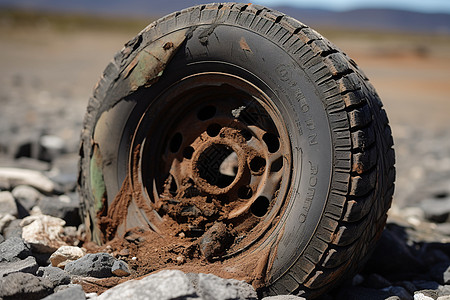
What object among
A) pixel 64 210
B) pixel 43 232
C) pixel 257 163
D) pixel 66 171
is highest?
pixel 66 171

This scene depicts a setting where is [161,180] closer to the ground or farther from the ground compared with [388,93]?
closer to the ground

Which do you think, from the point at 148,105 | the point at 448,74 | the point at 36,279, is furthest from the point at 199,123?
the point at 448,74

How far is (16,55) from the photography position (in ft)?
69.2

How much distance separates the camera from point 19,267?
7.32 ft

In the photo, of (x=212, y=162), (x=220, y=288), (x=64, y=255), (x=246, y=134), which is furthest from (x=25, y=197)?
(x=220, y=288)

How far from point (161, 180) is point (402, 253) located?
1.53 metres

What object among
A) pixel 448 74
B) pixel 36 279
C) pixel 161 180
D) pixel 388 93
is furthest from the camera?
pixel 448 74

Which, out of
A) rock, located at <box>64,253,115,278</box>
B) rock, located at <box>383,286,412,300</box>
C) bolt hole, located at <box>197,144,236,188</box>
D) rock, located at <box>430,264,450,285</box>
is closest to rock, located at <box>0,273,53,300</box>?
rock, located at <box>64,253,115,278</box>

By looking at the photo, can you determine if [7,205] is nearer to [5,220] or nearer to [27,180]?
[5,220]

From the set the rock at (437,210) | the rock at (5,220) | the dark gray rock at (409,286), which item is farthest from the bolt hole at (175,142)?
the rock at (437,210)

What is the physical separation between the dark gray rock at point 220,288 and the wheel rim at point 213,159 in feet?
0.86

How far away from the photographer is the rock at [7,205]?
2998mm

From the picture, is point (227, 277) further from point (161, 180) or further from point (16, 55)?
point (16, 55)

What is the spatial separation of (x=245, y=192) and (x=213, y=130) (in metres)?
0.41
